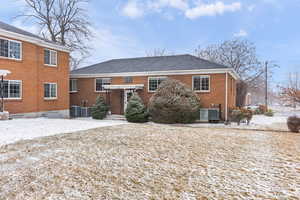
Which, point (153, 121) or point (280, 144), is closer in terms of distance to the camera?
point (280, 144)

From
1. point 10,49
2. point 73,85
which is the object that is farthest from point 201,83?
point 10,49

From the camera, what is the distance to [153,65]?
60.7 feet

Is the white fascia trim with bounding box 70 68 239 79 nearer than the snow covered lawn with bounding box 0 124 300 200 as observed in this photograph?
No

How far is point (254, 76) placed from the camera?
2967 centimetres

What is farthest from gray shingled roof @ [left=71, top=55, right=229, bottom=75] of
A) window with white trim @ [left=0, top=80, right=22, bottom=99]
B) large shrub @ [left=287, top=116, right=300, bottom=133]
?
window with white trim @ [left=0, top=80, right=22, bottom=99]

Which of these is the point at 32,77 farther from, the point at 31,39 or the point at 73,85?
the point at 73,85

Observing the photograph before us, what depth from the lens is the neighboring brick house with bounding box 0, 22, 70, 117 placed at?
13.5 m

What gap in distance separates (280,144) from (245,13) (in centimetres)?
1576

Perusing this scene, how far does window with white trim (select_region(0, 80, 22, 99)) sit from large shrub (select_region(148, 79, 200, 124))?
30.2 ft

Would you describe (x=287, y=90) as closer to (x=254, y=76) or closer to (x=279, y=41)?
(x=279, y=41)

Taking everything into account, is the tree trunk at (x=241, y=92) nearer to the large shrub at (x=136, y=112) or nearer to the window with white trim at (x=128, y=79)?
the window with white trim at (x=128, y=79)

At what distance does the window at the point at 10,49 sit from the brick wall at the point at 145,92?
6.50 meters

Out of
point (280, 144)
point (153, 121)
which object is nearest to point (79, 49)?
point (153, 121)

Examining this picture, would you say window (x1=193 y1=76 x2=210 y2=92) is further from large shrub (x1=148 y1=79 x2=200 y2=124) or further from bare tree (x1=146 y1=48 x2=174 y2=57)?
bare tree (x1=146 y1=48 x2=174 y2=57)
